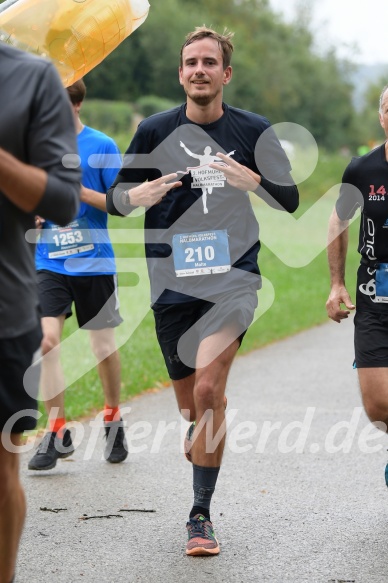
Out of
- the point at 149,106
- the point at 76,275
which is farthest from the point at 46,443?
the point at 149,106

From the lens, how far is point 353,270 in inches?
889

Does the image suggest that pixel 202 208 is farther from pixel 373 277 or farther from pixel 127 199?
pixel 373 277

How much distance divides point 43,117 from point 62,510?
293 centimetres

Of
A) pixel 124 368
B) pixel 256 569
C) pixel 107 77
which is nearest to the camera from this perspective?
pixel 256 569

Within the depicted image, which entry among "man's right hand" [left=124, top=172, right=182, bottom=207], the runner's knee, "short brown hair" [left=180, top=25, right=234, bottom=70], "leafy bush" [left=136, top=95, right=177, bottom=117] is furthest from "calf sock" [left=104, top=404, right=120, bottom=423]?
"leafy bush" [left=136, top=95, right=177, bottom=117]

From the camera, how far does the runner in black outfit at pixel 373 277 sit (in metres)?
5.26

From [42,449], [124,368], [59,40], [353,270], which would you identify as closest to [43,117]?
[59,40]

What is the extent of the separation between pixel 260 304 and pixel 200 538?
1064cm

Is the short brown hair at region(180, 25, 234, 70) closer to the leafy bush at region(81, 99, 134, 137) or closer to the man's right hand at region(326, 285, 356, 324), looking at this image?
the man's right hand at region(326, 285, 356, 324)

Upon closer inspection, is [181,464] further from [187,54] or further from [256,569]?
[187,54]

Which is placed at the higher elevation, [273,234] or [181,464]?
[181,464]

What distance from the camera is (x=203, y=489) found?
5160 millimetres

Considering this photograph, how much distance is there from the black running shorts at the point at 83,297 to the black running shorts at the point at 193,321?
4.11 ft

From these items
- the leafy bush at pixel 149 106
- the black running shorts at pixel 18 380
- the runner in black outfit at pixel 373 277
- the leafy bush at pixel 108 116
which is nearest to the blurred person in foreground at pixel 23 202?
the black running shorts at pixel 18 380
